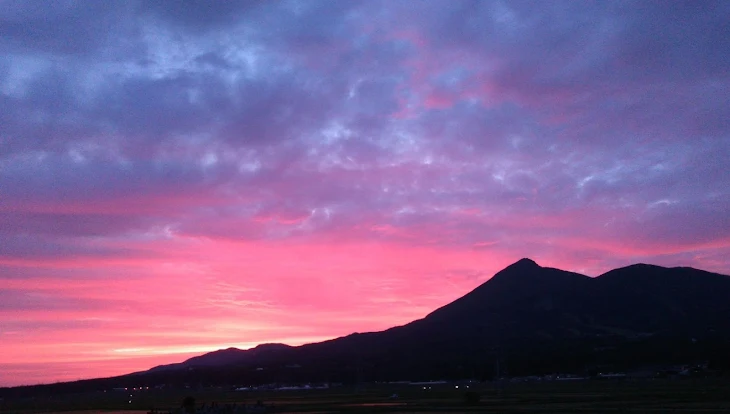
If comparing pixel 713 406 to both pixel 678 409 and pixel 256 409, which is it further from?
pixel 256 409

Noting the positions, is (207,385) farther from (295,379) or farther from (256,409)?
(256,409)

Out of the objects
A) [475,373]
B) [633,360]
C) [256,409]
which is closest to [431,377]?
[475,373]

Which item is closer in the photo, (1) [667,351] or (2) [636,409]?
(2) [636,409]

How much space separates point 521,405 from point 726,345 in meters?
126

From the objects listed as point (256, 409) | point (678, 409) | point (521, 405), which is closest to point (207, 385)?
point (256, 409)

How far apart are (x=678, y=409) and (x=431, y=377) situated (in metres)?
127

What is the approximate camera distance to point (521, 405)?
65.2 meters

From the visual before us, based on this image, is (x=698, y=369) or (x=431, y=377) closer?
(x=698, y=369)

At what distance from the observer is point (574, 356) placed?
592 feet

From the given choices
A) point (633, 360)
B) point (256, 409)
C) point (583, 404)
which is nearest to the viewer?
point (583, 404)

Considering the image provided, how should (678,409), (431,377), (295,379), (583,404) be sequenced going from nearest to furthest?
1. (678,409)
2. (583,404)
3. (431,377)
4. (295,379)

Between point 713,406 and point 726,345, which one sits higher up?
point 726,345

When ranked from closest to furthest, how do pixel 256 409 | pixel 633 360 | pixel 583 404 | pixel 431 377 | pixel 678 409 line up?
pixel 678 409 < pixel 583 404 < pixel 256 409 < pixel 633 360 < pixel 431 377

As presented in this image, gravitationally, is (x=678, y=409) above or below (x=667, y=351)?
below
